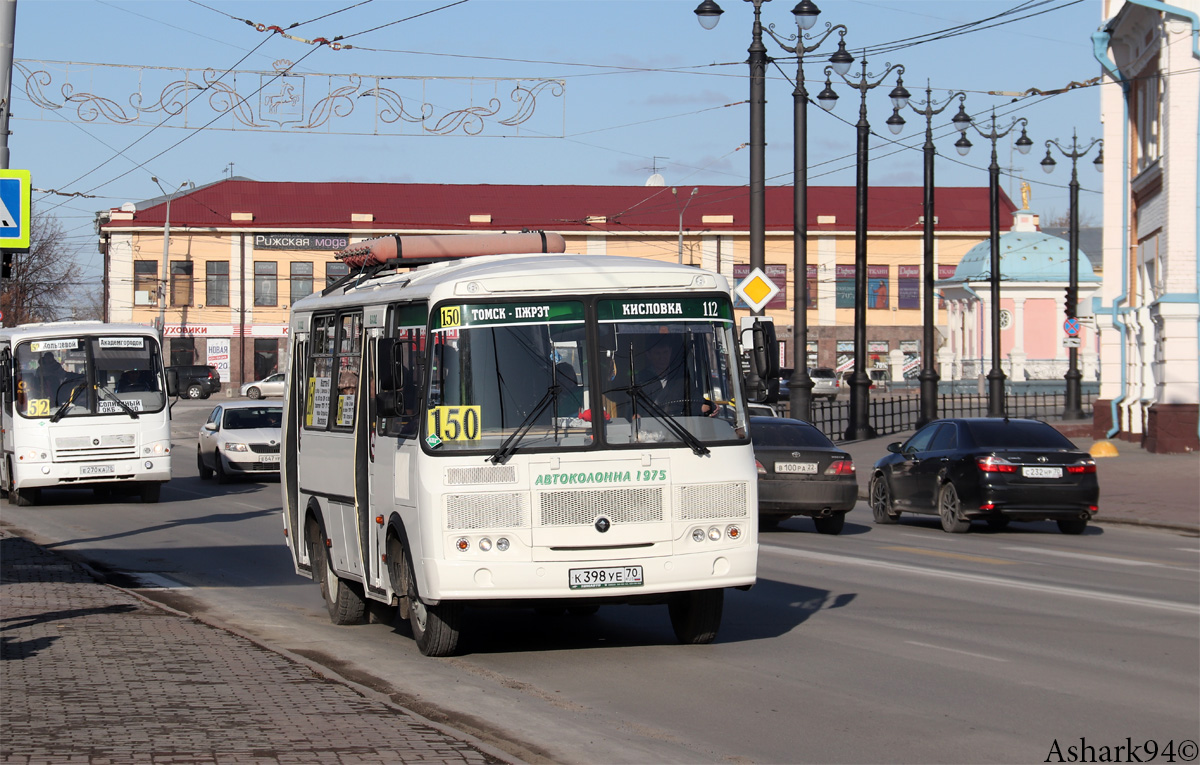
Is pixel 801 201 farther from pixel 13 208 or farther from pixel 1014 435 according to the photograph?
pixel 13 208

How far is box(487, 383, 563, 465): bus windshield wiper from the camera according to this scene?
8.98m

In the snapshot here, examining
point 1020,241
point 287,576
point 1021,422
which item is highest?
point 1020,241

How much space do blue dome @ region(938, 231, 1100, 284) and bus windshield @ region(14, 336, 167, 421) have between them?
48.8m

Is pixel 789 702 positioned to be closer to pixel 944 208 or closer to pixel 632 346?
pixel 632 346

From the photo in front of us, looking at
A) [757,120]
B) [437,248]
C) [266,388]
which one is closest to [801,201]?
[757,120]

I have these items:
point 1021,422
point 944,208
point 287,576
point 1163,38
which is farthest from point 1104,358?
point 944,208

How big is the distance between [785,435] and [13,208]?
34.8 ft

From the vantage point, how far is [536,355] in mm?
9234

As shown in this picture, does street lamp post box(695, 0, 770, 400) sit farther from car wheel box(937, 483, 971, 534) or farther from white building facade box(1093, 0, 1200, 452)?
white building facade box(1093, 0, 1200, 452)

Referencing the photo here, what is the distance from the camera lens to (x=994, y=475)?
18.7 meters

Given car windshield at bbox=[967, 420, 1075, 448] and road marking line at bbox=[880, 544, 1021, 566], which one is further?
car windshield at bbox=[967, 420, 1075, 448]

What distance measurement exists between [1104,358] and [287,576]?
28133 mm

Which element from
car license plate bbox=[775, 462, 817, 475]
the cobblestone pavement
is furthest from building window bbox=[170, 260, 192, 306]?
the cobblestone pavement

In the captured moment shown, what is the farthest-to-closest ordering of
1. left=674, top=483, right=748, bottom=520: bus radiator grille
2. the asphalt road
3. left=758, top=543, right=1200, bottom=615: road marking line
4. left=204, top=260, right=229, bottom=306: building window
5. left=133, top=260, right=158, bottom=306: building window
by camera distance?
1. left=133, top=260, right=158, bottom=306: building window
2. left=204, top=260, right=229, bottom=306: building window
3. left=758, top=543, right=1200, bottom=615: road marking line
4. left=674, top=483, right=748, bottom=520: bus radiator grille
5. the asphalt road
